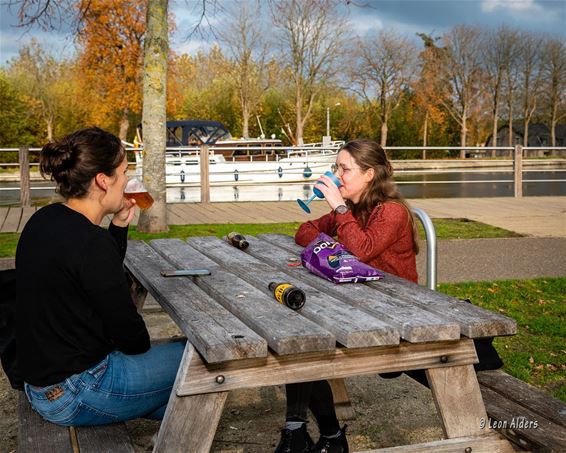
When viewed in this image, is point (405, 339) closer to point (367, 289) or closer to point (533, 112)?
point (367, 289)

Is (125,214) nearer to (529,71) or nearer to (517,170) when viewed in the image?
(517,170)

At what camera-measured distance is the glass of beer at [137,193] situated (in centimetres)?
342

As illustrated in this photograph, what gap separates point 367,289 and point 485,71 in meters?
70.2

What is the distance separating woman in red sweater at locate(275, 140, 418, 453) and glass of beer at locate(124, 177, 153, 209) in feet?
2.72

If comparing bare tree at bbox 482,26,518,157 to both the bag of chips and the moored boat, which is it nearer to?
the moored boat

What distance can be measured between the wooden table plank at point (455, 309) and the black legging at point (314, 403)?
18.3 inches

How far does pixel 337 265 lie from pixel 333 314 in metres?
0.58

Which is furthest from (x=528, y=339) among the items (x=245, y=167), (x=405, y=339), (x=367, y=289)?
(x=245, y=167)

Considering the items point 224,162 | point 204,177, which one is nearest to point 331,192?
point 204,177

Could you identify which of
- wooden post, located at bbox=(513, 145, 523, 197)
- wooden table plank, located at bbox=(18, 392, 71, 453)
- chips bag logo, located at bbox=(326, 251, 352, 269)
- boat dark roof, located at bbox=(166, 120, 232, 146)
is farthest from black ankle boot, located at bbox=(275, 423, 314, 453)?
boat dark roof, located at bbox=(166, 120, 232, 146)

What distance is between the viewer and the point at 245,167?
2636cm

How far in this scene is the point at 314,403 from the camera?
9.65 feet

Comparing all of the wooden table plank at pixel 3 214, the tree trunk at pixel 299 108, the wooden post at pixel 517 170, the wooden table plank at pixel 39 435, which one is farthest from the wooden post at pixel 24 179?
the tree trunk at pixel 299 108

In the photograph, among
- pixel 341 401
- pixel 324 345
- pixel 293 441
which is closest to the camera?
pixel 324 345
